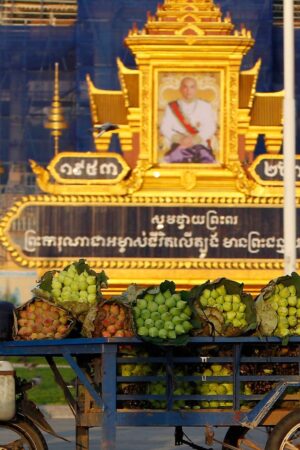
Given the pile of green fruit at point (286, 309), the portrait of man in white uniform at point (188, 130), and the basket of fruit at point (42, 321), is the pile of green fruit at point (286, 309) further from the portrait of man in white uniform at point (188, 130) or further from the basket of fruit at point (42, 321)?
the portrait of man in white uniform at point (188, 130)

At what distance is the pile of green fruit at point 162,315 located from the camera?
13.3 meters

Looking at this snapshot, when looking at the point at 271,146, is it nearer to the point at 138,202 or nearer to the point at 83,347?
the point at 138,202

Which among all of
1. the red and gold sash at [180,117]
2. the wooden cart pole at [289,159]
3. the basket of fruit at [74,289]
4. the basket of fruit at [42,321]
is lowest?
the basket of fruit at [42,321]

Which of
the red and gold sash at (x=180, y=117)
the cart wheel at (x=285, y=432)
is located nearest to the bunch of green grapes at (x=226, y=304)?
the cart wheel at (x=285, y=432)

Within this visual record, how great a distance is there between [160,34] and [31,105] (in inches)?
568

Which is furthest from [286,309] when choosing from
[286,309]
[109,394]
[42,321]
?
[42,321]

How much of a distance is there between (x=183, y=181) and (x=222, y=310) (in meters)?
17.6

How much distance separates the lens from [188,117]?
31531 mm

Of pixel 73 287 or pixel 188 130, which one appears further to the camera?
pixel 188 130

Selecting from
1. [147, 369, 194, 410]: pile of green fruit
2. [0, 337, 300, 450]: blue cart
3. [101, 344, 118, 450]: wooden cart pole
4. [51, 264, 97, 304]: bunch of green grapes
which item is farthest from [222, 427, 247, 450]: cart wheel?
[51, 264, 97, 304]: bunch of green grapes

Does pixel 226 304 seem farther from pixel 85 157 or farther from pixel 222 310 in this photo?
pixel 85 157

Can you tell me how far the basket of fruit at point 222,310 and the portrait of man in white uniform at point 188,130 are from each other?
17.7 meters

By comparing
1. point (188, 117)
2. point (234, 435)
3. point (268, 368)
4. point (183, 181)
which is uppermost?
point (188, 117)

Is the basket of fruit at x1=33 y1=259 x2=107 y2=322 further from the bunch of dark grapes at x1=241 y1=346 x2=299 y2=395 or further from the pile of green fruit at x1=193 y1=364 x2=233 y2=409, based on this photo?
the bunch of dark grapes at x1=241 y1=346 x2=299 y2=395
